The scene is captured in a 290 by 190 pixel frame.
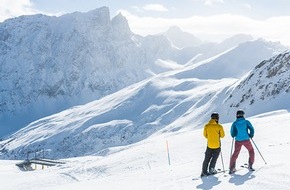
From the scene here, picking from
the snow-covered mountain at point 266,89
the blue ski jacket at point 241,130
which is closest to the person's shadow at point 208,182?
the blue ski jacket at point 241,130

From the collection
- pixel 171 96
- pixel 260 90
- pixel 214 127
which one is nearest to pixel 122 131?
pixel 171 96

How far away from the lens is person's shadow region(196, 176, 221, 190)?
14.0 metres

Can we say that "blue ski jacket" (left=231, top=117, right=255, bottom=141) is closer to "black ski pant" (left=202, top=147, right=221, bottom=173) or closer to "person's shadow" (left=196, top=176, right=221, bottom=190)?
"black ski pant" (left=202, top=147, right=221, bottom=173)

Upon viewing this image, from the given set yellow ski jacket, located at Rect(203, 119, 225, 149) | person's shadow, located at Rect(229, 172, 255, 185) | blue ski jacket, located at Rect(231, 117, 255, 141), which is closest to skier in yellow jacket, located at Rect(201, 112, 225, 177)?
yellow ski jacket, located at Rect(203, 119, 225, 149)

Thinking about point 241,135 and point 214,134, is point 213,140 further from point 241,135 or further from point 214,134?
point 241,135

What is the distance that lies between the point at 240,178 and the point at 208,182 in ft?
3.46

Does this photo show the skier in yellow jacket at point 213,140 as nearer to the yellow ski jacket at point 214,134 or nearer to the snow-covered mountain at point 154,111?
the yellow ski jacket at point 214,134

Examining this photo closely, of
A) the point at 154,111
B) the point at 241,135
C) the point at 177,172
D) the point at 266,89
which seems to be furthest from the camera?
the point at 154,111

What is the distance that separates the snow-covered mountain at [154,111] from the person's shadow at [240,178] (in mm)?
59123

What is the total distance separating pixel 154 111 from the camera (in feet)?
509

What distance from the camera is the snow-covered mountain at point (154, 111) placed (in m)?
81.5

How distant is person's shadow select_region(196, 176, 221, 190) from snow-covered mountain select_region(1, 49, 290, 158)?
193ft

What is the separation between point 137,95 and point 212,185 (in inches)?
6399

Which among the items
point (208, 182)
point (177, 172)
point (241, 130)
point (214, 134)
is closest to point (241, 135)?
point (241, 130)
